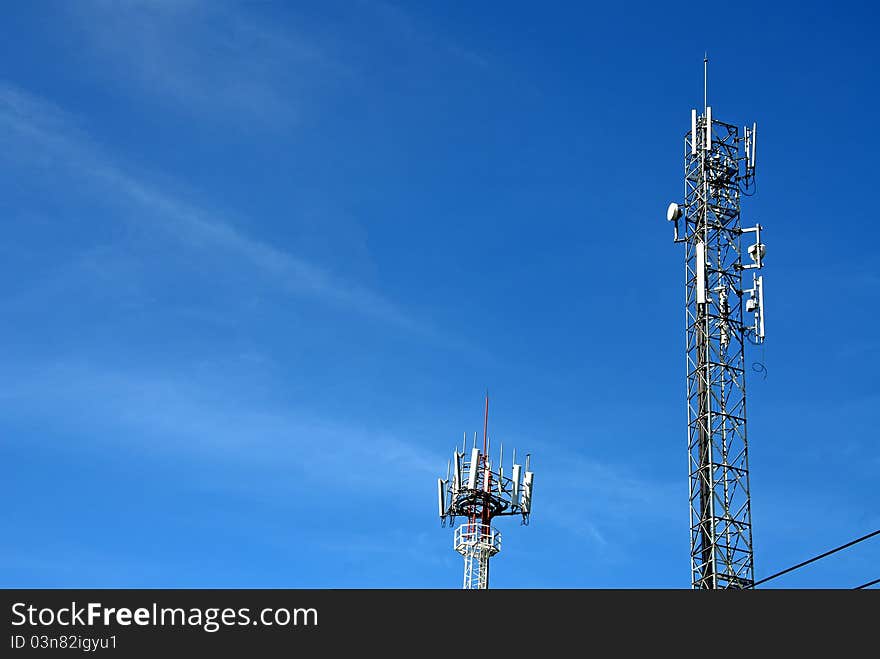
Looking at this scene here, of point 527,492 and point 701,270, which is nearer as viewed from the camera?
point 701,270

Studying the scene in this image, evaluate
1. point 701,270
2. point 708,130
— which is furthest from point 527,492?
point 708,130

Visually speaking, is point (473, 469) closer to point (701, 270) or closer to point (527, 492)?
point (527, 492)

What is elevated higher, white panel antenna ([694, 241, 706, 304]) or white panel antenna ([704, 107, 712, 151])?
white panel antenna ([704, 107, 712, 151])

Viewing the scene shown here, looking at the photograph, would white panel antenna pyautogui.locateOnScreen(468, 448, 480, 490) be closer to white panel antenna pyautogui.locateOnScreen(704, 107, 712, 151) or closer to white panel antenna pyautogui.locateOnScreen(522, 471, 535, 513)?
white panel antenna pyautogui.locateOnScreen(522, 471, 535, 513)

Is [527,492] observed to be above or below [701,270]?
below

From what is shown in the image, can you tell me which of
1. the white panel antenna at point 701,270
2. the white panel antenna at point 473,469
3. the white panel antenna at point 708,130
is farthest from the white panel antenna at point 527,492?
the white panel antenna at point 708,130

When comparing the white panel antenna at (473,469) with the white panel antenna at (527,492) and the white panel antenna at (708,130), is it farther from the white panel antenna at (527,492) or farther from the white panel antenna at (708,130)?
the white panel antenna at (708,130)

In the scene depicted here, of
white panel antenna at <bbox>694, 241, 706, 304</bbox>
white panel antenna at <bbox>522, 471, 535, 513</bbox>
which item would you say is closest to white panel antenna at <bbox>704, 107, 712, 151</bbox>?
white panel antenna at <bbox>694, 241, 706, 304</bbox>

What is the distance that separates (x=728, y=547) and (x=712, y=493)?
92.1 inches

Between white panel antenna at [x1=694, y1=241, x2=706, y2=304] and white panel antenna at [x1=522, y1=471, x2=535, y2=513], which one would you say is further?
white panel antenna at [x1=522, y1=471, x2=535, y2=513]
